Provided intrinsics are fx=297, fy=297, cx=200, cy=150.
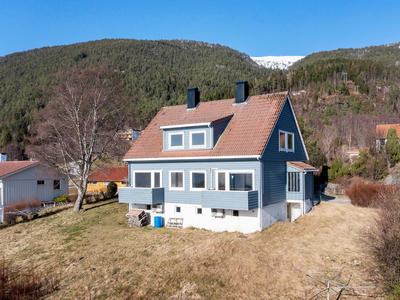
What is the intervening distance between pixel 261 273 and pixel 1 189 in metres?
25.2

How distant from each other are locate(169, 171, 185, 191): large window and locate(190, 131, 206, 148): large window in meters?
2.03

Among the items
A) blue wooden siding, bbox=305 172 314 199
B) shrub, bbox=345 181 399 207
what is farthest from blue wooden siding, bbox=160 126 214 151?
shrub, bbox=345 181 399 207

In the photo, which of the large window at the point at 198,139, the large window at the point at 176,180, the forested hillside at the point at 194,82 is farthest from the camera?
the forested hillside at the point at 194,82

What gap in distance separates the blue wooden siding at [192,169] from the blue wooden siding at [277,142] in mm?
1286

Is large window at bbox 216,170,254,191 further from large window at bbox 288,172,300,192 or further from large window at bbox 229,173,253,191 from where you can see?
large window at bbox 288,172,300,192

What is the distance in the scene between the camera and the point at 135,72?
124688 millimetres

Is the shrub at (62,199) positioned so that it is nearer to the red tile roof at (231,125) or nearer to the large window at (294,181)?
the red tile roof at (231,125)

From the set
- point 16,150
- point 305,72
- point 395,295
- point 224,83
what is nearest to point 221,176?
point 395,295

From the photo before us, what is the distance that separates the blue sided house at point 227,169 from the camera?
17.3m

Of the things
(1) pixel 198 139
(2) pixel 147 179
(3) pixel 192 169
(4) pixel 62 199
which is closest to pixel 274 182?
(3) pixel 192 169

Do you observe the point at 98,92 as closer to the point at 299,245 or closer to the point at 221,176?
the point at 221,176

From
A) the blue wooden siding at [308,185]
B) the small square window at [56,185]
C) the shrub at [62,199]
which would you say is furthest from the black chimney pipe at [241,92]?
the small square window at [56,185]

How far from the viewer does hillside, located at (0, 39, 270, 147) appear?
93.1 metres

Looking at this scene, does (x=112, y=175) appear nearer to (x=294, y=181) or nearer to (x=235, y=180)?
(x=235, y=180)
